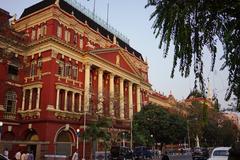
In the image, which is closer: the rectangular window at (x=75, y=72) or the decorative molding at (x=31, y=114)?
the decorative molding at (x=31, y=114)

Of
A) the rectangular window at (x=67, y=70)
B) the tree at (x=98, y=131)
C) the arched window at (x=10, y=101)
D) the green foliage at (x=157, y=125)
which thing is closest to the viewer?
the tree at (x=98, y=131)

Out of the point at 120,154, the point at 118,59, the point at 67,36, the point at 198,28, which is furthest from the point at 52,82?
the point at 198,28

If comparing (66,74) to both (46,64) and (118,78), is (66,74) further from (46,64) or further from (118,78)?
(118,78)

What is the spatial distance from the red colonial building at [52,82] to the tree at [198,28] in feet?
102

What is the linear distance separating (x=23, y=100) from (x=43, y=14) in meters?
12.0

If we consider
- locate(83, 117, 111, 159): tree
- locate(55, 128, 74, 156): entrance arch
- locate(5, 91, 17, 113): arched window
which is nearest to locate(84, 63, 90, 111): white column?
locate(83, 117, 111, 159): tree

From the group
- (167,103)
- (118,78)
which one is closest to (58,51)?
(118,78)

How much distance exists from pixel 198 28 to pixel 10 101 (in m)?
37.8

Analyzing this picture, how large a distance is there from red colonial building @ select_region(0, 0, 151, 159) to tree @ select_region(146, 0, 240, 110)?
102 ft

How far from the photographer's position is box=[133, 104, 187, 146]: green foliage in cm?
5437

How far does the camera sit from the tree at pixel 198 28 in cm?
605

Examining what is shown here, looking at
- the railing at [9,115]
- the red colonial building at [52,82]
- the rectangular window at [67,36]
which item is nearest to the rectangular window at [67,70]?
the red colonial building at [52,82]

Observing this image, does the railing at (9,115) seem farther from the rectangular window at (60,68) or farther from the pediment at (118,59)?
the pediment at (118,59)

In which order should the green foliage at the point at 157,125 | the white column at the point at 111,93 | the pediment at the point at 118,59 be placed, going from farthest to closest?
the green foliage at the point at 157,125 < the pediment at the point at 118,59 < the white column at the point at 111,93
